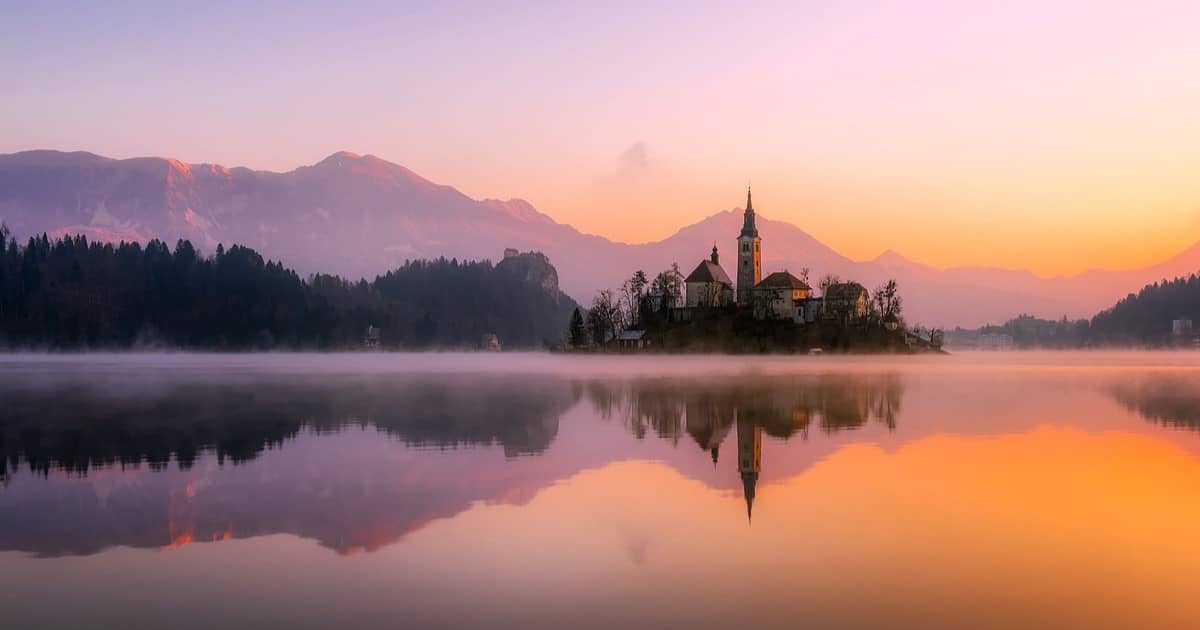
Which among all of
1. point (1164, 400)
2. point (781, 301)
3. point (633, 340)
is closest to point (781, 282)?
point (781, 301)

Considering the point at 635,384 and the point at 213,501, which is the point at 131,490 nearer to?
the point at 213,501

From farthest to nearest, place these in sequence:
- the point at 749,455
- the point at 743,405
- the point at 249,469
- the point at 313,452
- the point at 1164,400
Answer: the point at 1164,400 < the point at 743,405 < the point at 313,452 < the point at 749,455 < the point at 249,469

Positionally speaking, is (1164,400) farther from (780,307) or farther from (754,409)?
(780,307)

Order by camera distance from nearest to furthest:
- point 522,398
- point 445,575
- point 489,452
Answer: point 445,575 < point 489,452 < point 522,398

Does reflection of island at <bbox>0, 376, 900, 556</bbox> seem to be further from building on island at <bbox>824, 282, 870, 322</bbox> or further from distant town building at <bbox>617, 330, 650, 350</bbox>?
building on island at <bbox>824, 282, 870, 322</bbox>

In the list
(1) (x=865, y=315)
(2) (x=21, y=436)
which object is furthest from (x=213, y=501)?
(1) (x=865, y=315)

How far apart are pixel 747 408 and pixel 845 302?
150 m

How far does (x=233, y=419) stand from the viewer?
42.1 meters

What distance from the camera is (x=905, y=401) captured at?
55469 mm

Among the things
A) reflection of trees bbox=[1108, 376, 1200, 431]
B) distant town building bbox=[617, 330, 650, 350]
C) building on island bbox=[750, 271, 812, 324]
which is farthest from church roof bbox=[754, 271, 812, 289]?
reflection of trees bbox=[1108, 376, 1200, 431]

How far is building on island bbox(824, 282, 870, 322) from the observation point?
628ft

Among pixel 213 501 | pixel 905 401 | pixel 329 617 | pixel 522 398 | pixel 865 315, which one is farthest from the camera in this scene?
pixel 865 315

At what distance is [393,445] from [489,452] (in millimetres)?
4181

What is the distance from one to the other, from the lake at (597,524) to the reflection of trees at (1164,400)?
310 cm
